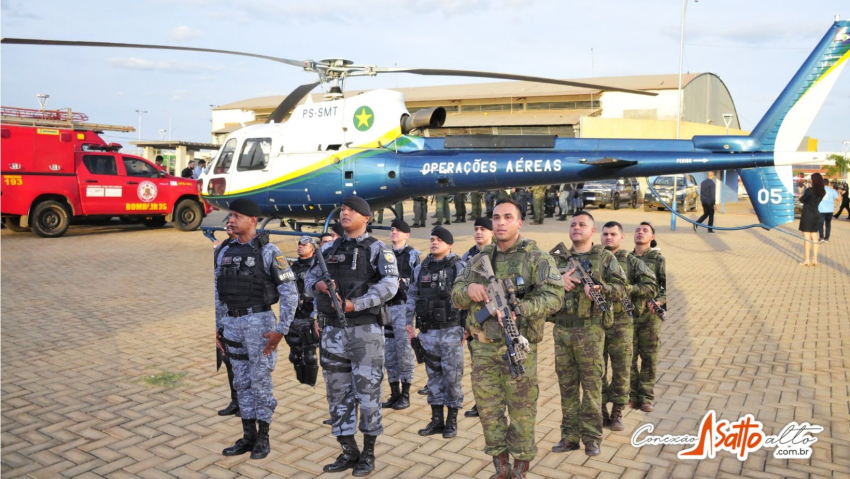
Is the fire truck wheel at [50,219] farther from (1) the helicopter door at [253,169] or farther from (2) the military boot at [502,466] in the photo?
(2) the military boot at [502,466]

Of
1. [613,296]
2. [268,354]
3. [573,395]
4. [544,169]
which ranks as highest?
[544,169]

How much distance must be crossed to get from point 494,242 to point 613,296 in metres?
1.14

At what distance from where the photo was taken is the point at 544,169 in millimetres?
10461

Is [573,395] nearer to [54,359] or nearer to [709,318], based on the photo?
[709,318]

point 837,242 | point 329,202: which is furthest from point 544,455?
point 837,242

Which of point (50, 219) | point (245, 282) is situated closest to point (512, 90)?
point (50, 219)

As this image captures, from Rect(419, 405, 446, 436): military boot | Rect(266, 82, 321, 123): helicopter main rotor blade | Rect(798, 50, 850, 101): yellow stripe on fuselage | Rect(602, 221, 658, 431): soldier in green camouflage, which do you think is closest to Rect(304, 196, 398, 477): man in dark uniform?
Rect(419, 405, 446, 436): military boot

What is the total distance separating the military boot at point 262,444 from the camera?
4613 mm

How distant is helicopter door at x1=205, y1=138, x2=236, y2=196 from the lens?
1308 cm

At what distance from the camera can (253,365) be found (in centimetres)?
470

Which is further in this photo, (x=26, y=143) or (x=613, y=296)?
(x=26, y=143)

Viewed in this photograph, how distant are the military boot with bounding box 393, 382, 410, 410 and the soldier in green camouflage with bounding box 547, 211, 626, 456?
1.51 metres

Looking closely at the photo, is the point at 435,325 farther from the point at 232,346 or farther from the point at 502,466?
the point at 232,346

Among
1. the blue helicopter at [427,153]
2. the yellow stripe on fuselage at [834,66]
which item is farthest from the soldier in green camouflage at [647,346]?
the yellow stripe on fuselage at [834,66]
